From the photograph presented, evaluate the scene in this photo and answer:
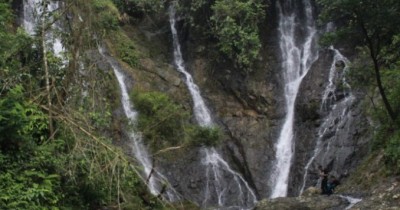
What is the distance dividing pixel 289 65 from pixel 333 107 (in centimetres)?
379

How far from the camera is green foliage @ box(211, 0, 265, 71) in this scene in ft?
74.0

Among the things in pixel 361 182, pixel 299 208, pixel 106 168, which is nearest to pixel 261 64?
pixel 361 182

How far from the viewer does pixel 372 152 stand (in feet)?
52.6

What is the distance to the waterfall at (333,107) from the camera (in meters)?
19.3

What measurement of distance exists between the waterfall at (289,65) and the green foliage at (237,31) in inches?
71.0

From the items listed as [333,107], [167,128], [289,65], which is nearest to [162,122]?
[167,128]

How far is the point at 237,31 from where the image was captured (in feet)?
A: 74.3

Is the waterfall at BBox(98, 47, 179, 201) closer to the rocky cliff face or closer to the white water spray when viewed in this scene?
the rocky cliff face

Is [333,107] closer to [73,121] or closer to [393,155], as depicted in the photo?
[393,155]

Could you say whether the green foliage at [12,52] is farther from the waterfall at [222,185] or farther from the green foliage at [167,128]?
the waterfall at [222,185]

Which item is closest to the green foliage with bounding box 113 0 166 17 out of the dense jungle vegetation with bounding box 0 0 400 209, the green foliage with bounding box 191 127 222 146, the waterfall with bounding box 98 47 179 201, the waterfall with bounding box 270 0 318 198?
the waterfall with bounding box 98 47 179 201

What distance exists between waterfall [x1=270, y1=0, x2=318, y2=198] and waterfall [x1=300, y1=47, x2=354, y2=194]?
1035 millimetres

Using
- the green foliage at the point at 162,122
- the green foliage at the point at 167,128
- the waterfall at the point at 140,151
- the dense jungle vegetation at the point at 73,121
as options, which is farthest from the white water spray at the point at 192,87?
the dense jungle vegetation at the point at 73,121

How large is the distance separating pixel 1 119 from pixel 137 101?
30.5ft
